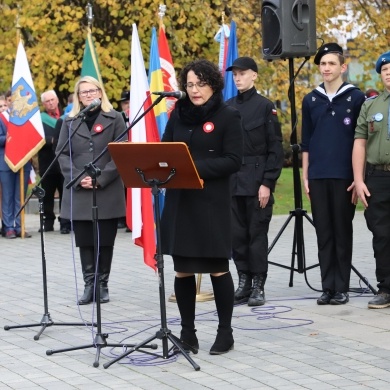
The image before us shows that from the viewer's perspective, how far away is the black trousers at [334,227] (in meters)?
9.66

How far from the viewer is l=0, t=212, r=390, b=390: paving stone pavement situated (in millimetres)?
7094

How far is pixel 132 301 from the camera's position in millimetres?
10359

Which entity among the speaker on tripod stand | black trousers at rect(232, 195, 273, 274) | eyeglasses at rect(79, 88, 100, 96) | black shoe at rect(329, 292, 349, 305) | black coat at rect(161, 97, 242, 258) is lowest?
black shoe at rect(329, 292, 349, 305)

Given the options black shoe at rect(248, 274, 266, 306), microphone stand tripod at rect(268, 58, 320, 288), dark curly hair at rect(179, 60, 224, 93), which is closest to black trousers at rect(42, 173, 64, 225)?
microphone stand tripod at rect(268, 58, 320, 288)

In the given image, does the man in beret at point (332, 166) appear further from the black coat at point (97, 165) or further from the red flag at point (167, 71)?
the black coat at point (97, 165)

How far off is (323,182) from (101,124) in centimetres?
208

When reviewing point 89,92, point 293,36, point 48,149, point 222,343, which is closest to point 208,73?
point 222,343

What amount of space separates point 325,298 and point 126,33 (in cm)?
1346

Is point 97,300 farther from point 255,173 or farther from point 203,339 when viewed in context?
point 255,173

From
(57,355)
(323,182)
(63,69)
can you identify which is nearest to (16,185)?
(63,69)

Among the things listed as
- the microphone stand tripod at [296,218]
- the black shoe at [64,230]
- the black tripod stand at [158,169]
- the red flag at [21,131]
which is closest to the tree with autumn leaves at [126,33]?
the red flag at [21,131]

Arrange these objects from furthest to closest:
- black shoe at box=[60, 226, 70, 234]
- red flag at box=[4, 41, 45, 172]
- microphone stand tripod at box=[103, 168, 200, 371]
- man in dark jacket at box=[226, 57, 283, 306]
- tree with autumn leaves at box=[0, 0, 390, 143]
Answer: tree with autumn leaves at box=[0, 0, 390, 143], black shoe at box=[60, 226, 70, 234], red flag at box=[4, 41, 45, 172], man in dark jacket at box=[226, 57, 283, 306], microphone stand tripod at box=[103, 168, 200, 371]

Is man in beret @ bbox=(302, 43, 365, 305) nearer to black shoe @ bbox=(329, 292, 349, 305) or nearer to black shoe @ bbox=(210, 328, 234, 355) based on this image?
black shoe @ bbox=(329, 292, 349, 305)

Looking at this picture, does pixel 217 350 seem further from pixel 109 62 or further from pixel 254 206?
pixel 109 62
